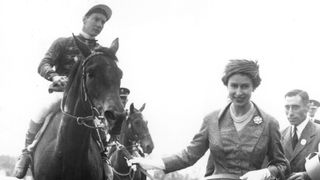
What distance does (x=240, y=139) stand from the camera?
4680 millimetres

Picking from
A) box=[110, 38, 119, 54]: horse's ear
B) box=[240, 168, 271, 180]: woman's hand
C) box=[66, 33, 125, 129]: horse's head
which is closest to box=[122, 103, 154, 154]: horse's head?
box=[110, 38, 119, 54]: horse's ear

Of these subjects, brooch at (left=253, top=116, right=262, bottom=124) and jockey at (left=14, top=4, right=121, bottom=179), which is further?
jockey at (left=14, top=4, right=121, bottom=179)

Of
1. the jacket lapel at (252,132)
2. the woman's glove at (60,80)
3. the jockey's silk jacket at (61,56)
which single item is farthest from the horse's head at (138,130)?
the jacket lapel at (252,132)

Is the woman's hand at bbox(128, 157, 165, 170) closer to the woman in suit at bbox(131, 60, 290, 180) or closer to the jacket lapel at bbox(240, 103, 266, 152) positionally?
the woman in suit at bbox(131, 60, 290, 180)

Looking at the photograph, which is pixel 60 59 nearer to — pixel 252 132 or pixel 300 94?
pixel 300 94

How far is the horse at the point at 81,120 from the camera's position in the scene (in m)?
5.76

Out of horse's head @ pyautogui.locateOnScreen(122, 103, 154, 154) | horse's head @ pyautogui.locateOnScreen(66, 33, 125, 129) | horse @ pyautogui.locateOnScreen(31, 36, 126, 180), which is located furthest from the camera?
horse's head @ pyautogui.locateOnScreen(122, 103, 154, 154)

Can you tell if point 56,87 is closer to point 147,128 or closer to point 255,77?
point 255,77

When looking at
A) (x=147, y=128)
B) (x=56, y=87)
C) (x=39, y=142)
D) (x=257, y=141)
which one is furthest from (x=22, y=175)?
(x=147, y=128)

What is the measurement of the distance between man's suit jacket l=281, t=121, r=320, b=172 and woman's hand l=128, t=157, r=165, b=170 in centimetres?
308

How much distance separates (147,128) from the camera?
11.7m

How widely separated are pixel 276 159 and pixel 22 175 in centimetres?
382

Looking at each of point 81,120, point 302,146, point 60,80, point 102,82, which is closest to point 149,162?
point 102,82

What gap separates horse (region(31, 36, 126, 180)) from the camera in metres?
5.76
